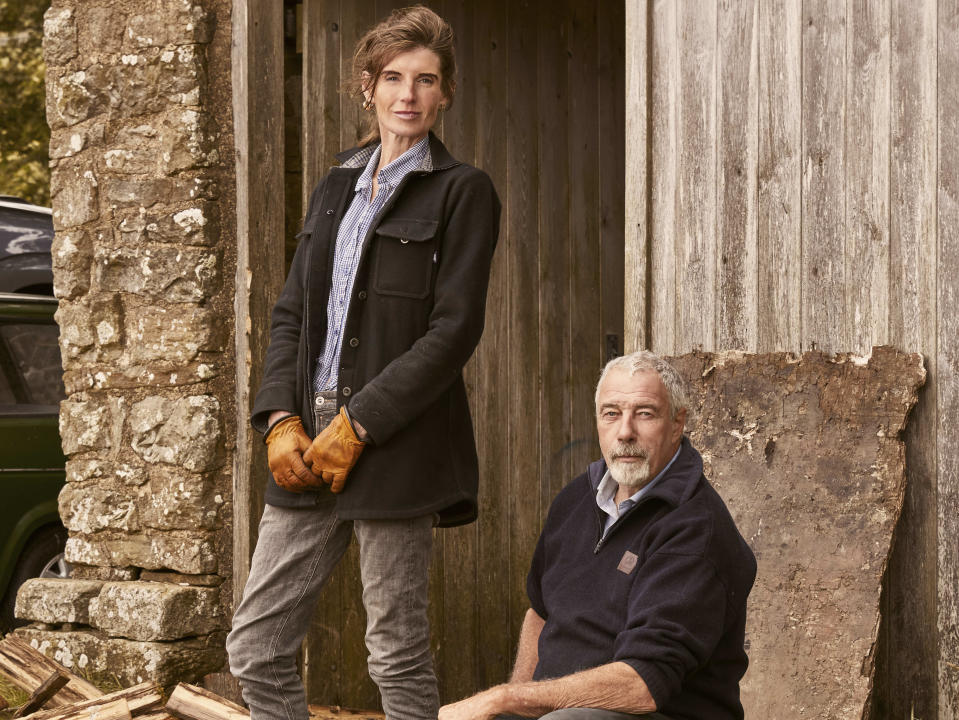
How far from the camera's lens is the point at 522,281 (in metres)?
5.19

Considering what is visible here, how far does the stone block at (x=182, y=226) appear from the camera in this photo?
484 cm

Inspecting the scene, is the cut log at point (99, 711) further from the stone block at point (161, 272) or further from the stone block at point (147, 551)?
the stone block at point (161, 272)

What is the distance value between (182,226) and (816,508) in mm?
2635

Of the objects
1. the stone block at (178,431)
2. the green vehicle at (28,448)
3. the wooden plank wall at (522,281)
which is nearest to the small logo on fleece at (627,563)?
the wooden plank wall at (522,281)

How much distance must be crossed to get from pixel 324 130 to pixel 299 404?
5.71ft

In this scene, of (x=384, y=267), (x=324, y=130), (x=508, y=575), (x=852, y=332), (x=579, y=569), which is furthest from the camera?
(x=508, y=575)

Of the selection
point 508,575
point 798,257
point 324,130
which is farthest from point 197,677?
point 798,257

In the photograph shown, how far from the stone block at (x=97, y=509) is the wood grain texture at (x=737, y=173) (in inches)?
97.9

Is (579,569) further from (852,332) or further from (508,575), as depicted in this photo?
(508,575)

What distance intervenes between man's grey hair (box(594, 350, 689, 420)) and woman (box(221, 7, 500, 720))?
45 cm

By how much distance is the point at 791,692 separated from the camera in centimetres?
323

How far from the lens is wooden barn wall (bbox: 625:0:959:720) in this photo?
3.18 metres

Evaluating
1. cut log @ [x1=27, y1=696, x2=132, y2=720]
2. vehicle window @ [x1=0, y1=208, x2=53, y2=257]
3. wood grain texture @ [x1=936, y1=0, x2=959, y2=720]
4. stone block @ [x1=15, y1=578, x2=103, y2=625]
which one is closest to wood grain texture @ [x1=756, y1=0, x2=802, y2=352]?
wood grain texture @ [x1=936, y1=0, x2=959, y2=720]

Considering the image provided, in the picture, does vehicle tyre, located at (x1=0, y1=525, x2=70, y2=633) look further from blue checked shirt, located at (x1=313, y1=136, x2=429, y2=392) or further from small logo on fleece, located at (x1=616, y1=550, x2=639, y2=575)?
small logo on fleece, located at (x1=616, y1=550, x2=639, y2=575)
